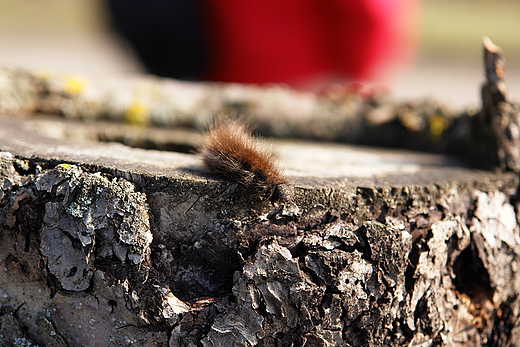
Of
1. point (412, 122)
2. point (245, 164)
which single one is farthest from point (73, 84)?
point (412, 122)

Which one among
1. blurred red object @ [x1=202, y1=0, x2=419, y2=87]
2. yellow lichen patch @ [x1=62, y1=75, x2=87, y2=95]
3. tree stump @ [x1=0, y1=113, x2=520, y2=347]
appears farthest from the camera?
blurred red object @ [x1=202, y1=0, x2=419, y2=87]

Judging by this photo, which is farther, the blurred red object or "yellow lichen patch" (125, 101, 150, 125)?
the blurred red object

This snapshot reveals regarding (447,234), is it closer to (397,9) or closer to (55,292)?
(55,292)

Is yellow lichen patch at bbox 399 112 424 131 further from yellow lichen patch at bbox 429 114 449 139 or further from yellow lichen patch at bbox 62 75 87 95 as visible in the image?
yellow lichen patch at bbox 62 75 87 95

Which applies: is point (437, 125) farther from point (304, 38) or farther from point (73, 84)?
point (304, 38)

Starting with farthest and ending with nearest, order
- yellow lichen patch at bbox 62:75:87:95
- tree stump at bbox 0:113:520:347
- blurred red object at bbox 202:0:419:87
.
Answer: blurred red object at bbox 202:0:419:87, yellow lichen patch at bbox 62:75:87:95, tree stump at bbox 0:113:520:347

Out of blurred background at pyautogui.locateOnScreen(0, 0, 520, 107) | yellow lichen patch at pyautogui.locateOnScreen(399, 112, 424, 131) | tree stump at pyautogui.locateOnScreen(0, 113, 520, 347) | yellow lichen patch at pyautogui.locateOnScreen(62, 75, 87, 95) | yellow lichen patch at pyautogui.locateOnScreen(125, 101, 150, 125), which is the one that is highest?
blurred background at pyautogui.locateOnScreen(0, 0, 520, 107)

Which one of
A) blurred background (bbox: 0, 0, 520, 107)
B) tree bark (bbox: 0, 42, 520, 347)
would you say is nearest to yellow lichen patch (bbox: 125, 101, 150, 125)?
tree bark (bbox: 0, 42, 520, 347)
